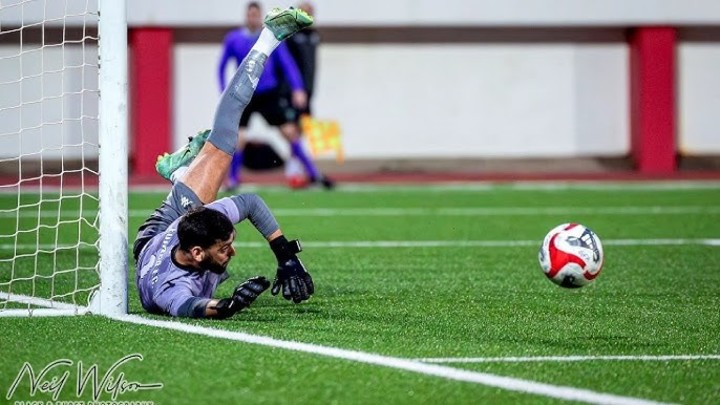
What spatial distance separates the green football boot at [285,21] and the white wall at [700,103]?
15.4 m

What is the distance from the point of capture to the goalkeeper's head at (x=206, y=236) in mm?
6719

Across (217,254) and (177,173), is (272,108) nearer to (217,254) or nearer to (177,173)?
(177,173)

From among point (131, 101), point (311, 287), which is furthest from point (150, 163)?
point (311, 287)

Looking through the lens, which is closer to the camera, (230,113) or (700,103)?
(230,113)

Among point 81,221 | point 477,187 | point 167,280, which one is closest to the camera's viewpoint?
point 167,280

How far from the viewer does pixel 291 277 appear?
7105 mm

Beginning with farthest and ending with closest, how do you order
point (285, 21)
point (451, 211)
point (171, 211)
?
point (451, 211) → point (285, 21) → point (171, 211)

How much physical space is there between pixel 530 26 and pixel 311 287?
15.4 m

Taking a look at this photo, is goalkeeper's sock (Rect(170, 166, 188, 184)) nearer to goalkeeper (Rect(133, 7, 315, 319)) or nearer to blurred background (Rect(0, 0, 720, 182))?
goalkeeper (Rect(133, 7, 315, 319))

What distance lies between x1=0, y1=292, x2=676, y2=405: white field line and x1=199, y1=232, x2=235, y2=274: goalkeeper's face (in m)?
0.33

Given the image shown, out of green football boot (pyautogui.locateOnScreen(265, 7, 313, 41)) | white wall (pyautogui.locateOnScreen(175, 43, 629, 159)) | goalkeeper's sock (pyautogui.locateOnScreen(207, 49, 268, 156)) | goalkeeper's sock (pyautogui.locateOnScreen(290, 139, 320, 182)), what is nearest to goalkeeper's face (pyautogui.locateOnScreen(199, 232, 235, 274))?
goalkeeper's sock (pyautogui.locateOnScreen(207, 49, 268, 156))

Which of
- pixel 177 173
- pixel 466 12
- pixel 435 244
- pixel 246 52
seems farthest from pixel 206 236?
pixel 466 12

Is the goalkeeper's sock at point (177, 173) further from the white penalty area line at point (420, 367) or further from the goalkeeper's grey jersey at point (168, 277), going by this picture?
the white penalty area line at point (420, 367)

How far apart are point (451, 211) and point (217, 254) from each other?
8.14m
